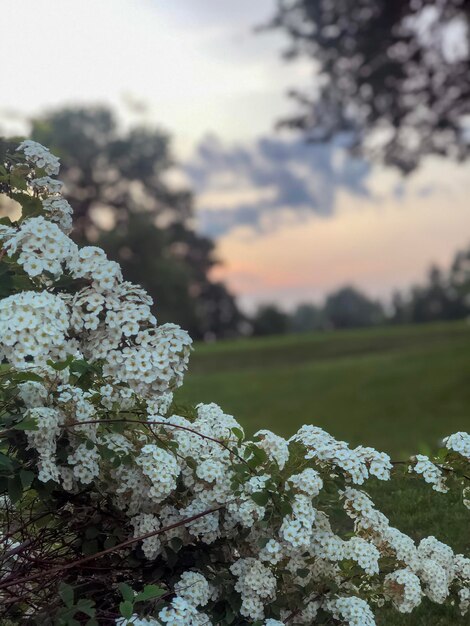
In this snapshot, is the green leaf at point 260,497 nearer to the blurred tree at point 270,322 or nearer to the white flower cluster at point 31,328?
the white flower cluster at point 31,328

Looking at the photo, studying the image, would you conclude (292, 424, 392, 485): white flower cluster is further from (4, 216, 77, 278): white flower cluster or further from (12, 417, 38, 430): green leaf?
(4, 216, 77, 278): white flower cluster

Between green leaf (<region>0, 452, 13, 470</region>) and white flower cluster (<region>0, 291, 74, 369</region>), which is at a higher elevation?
white flower cluster (<region>0, 291, 74, 369</region>)

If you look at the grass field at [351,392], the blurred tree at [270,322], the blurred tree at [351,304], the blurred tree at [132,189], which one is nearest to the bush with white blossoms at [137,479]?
the grass field at [351,392]

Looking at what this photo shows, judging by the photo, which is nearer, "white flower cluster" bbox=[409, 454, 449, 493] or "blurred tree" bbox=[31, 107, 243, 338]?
"white flower cluster" bbox=[409, 454, 449, 493]

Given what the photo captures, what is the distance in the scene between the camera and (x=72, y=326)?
3.92 meters

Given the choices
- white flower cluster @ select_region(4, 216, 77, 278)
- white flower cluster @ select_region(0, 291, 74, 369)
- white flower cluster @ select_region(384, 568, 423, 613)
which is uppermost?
white flower cluster @ select_region(4, 216, 77, 278)

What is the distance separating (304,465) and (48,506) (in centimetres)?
150

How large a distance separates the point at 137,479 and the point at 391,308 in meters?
70.3

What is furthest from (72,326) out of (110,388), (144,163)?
(144,163)

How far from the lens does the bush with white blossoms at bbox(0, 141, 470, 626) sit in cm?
382

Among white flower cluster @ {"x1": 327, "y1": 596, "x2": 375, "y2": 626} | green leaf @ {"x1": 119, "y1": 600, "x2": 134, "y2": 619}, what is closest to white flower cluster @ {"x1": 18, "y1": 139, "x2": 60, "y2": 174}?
green leaf @ {"x1": 119, "y1": 600, "x2": 134, "y2": 619}

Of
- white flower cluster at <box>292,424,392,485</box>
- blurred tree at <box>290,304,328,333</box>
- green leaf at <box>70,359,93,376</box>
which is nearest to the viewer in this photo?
green leaf at <box>70,359,93,376</box>

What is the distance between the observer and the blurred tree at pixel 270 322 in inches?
1719

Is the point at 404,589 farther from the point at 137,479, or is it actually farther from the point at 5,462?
the point at 5,462
